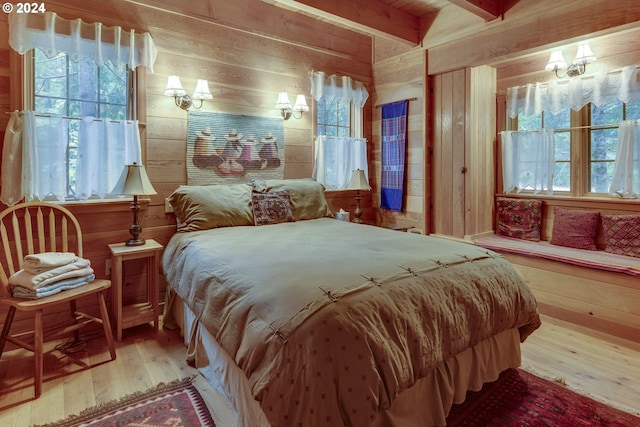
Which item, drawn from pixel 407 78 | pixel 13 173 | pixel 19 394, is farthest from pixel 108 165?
pixel 407 78

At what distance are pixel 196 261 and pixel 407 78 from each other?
3.05m

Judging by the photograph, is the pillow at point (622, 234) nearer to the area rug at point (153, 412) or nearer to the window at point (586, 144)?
the window at point (586, 144)

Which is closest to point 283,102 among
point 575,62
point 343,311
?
point 575,62

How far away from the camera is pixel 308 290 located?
1424 mm

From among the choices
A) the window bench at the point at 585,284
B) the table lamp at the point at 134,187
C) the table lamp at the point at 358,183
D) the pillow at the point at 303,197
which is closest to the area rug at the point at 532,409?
the window bench at the point at 585,284

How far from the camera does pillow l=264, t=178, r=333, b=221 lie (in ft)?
10.7

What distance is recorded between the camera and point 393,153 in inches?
166

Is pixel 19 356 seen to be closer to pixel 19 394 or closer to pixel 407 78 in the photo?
pixel 19 394

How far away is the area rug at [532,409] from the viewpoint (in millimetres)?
1699

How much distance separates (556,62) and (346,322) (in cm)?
308

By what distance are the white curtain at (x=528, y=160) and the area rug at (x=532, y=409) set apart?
204 centimetres

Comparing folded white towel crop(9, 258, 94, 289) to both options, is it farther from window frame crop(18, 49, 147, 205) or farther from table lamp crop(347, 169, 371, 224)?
table lamp crop(347, 169, 371, 224)

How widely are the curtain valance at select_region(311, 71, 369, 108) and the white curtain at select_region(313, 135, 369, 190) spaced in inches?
17.4

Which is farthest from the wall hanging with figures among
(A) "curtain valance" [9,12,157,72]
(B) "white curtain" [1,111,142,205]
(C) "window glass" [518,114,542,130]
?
(C) "window glass" [518,114,542,130]
